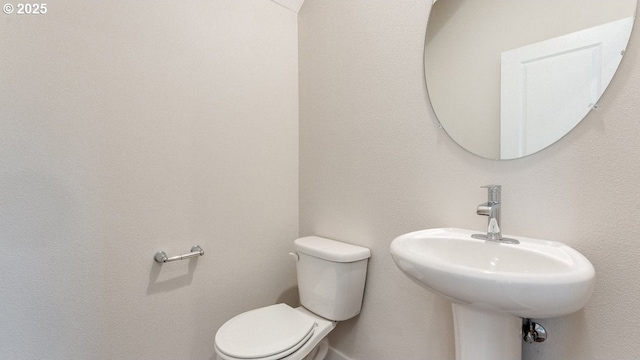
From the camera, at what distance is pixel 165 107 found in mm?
1279

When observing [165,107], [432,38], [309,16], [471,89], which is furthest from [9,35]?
[471,89]

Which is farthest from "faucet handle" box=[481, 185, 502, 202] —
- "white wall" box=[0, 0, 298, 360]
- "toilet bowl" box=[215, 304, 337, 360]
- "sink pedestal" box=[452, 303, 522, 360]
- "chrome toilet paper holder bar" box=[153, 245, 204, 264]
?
"chrome toilet paper holder bar" box=[153, 245, 204, 264]


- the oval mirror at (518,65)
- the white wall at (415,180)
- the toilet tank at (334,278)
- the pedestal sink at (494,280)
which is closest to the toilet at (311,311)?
the toilet tank at (334,278)

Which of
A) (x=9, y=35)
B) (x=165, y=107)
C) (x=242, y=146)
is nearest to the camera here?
(x=9, y=35)

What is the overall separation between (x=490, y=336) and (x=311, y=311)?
2.67 ft

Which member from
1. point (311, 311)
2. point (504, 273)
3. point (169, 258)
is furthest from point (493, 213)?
point (169, 258)

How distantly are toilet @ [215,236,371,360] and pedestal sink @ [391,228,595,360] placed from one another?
48 cm

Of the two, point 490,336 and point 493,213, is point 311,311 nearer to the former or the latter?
point 490,336

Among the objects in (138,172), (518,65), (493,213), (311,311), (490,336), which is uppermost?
(518,65)

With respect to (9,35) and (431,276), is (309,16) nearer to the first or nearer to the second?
(9,35)

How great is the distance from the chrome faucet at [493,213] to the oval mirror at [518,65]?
5.4 inches

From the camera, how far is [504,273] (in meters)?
0.67

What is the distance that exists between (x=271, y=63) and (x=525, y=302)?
5.07ft

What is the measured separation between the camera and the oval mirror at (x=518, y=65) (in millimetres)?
857
